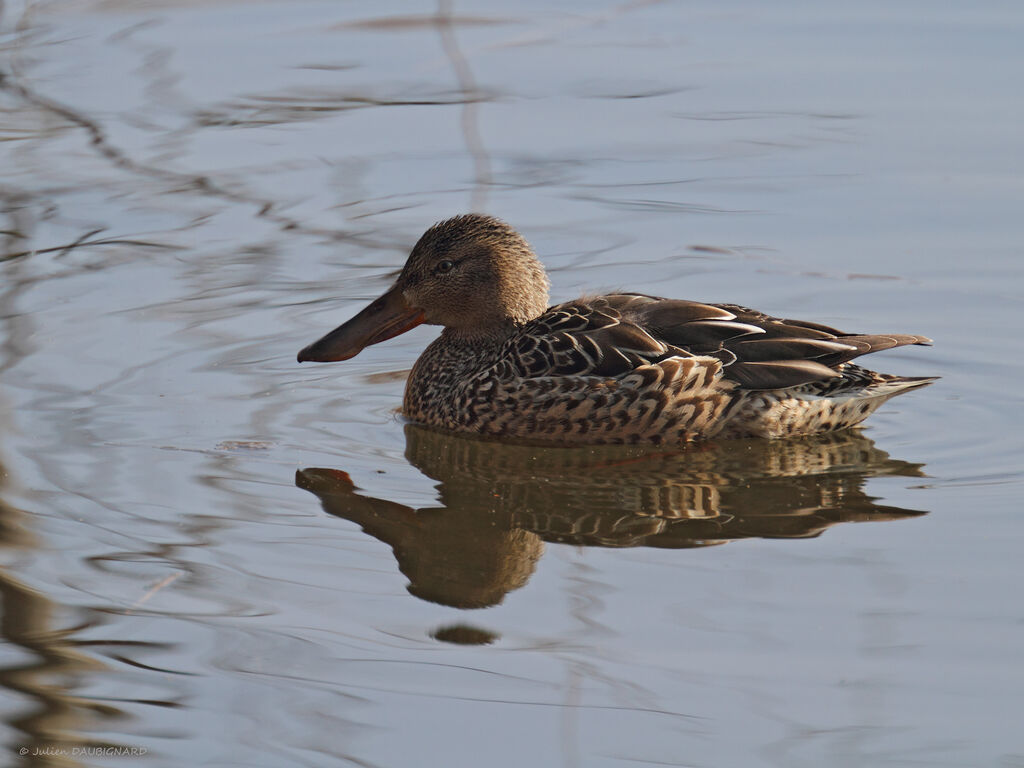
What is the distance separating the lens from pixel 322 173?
10.2m

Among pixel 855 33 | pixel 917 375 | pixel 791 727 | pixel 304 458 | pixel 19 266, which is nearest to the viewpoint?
pixel 791 727

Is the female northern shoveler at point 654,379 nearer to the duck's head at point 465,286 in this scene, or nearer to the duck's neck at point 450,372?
the duck's neck at point 450,372

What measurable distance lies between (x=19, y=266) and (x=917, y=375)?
15.4 ft

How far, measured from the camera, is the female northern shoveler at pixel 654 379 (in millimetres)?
7074

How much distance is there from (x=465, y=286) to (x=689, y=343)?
114cm

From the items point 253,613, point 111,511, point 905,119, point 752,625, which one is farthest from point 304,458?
point 905,119

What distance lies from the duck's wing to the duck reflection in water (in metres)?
0.32

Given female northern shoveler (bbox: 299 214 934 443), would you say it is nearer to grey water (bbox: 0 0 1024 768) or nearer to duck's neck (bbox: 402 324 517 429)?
duck's neck (bbox: 402 324 517 429)

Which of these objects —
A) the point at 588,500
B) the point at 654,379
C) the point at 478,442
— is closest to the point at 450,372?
the point at 478,442

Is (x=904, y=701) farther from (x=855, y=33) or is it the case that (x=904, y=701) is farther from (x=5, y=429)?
(x=855, y=33)

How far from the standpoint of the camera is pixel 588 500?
6383mm

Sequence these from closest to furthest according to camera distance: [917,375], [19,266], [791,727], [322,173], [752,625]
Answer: [791,727] < [752,625] < [917,375] < [19,266] < [322,173]

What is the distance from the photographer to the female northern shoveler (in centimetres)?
707

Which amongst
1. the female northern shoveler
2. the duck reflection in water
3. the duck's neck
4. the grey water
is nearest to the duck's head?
the duck's neck
